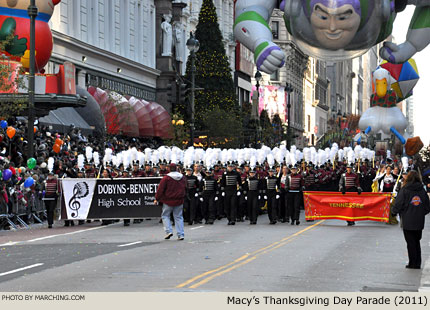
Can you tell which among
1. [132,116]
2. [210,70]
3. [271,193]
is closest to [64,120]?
[132,116]

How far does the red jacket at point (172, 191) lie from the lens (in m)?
22.1

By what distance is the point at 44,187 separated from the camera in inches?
1159

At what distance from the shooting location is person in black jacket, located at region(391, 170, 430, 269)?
632 inches

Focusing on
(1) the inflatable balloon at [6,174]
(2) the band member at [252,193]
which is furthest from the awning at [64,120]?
(1) the inflatable balloon at [6,174]

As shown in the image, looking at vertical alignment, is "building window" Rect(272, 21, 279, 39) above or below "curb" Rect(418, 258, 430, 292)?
above

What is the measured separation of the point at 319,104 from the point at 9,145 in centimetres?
9924

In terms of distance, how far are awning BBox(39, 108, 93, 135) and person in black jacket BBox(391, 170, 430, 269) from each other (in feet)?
84.1

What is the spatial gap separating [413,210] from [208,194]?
1475 centimetres

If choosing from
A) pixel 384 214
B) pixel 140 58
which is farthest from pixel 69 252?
pixel 140 58

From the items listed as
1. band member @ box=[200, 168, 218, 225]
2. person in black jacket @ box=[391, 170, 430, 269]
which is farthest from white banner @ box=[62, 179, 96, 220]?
person in black jacket @ box=[391, 170, 430, 269]

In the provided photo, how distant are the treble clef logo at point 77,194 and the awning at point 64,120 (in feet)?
34.9

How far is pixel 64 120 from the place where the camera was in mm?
43875

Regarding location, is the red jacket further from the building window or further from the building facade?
the building facade
